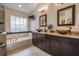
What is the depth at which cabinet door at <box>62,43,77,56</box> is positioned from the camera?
5.58ft

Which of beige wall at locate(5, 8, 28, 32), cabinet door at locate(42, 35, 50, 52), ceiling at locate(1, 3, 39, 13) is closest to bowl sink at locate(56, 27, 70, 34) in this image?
cabinet door at locate(42, 35, 50, 52)

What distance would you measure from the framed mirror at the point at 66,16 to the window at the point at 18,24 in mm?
667

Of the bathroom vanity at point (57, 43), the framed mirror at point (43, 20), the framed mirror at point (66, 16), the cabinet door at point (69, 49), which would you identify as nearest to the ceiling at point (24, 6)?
the framed mirror at point (43, 20)

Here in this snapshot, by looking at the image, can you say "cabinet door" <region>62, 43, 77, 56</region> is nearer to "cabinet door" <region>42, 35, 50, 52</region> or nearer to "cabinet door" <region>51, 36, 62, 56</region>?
"cabinet door" <region>51, 36, 62, 56</region>

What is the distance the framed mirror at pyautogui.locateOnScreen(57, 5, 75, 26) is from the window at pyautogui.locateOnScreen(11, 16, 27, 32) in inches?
26.3

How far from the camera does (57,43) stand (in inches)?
81.1

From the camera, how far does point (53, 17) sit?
6.40ft

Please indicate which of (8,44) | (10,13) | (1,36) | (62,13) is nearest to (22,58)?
(8,44)

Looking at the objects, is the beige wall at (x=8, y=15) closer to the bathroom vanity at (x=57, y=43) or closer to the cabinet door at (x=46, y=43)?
the bathroom vanity at (x=57, y=43)

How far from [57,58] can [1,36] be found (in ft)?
3.14

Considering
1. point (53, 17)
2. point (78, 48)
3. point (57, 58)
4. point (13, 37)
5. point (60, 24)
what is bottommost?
point (57, 58)

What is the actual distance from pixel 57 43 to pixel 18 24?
86cm

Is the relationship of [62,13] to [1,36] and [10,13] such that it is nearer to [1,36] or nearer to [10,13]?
[10,13]

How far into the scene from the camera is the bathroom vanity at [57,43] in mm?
1715
